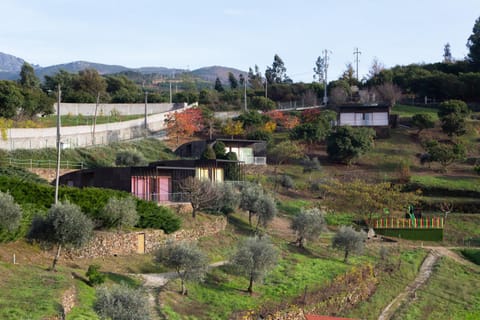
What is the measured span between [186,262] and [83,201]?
8.16m

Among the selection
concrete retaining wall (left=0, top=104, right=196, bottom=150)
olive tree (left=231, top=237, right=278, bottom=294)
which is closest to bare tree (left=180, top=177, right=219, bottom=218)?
olive tree (left=231, top=237, right=278, bottom=294)

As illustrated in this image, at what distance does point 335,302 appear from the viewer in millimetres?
38594

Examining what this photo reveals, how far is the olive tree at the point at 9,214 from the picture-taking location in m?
31.5

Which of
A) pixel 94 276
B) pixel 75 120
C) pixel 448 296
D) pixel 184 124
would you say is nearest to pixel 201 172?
pixel 448 296

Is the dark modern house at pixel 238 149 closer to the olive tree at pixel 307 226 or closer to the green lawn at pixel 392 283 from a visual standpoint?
the olive tree at pixel 307 226

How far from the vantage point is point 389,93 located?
103 metres

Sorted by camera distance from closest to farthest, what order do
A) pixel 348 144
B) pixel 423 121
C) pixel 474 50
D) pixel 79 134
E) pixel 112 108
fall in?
1. pixel 79 134
2. pixel 348 144
3. pixel 423 121
4. pixel 112 108
5. pixel 474 50

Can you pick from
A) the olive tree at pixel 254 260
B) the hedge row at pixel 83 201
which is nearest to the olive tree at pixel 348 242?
the olive tree at pixel 254 260

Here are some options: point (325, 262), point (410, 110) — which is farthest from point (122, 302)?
point (410, 110)

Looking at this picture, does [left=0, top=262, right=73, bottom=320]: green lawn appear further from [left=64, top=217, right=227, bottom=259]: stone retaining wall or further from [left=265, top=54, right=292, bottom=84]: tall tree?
[left=265, top=54, right=292, bottom=84]: tall tree

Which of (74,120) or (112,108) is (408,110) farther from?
(74,120)

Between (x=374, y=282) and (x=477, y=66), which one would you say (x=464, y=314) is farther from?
(x=477, y=66)

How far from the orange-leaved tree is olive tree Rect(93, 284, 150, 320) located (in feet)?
184

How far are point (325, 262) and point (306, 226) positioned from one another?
3.11m
